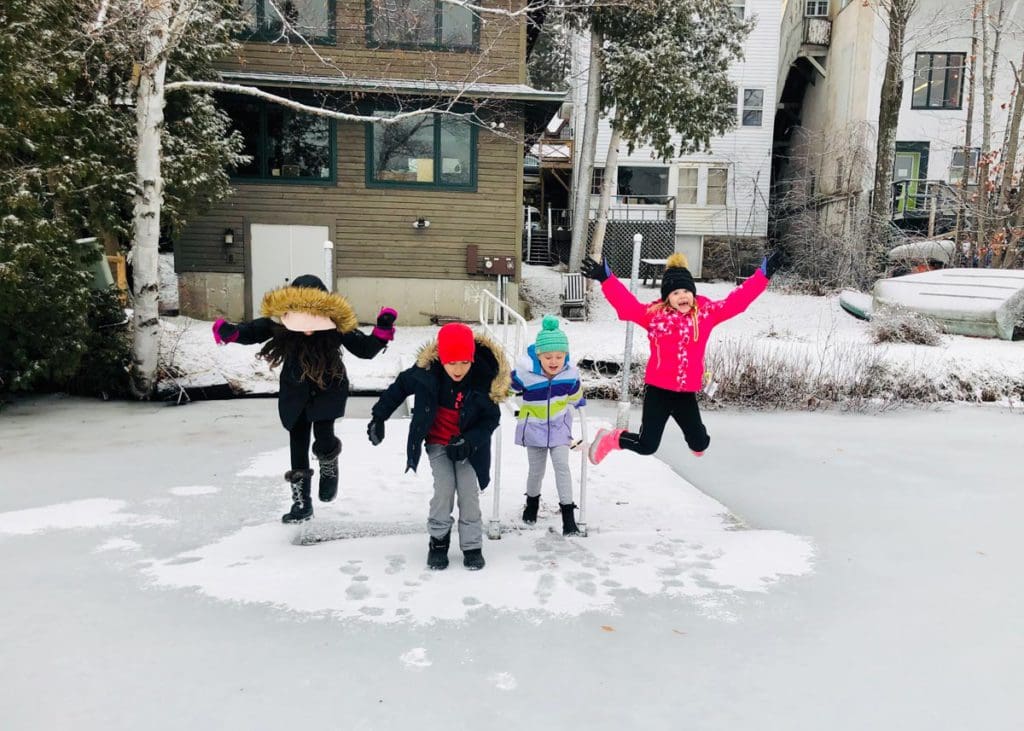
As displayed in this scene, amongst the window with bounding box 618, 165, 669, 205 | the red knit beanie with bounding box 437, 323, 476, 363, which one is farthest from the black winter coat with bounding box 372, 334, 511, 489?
the window with bounding box 618, 165, 669, 205

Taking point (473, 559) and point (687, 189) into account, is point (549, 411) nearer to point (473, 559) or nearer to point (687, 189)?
point (473, 559)

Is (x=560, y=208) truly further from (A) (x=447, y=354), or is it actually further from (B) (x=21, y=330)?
(A) (x=447, y=354)

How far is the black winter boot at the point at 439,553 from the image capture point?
165 inches

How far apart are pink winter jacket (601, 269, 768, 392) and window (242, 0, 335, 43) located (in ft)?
41.9

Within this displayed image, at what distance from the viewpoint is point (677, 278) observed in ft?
16.2

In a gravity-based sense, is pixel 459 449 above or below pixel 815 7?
below

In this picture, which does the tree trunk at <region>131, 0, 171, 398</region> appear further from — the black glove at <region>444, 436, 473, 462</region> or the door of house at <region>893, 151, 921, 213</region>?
the door of house at <region>893, 151, 921, 213</region>

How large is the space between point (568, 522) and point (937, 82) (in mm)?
24630

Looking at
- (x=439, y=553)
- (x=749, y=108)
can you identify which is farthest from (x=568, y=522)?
(x=749, y=108)

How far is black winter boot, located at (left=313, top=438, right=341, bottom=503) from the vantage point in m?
4.84

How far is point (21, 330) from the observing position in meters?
8.77

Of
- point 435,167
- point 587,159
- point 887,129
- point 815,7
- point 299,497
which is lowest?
point 299,497

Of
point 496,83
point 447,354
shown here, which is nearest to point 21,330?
point 447,354

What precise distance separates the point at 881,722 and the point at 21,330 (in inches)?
370
